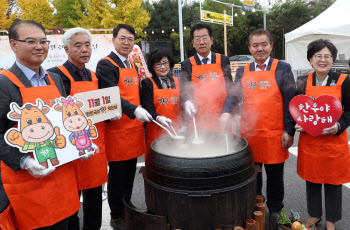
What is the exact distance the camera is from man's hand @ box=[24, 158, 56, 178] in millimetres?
1554

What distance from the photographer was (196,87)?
10.4 feet

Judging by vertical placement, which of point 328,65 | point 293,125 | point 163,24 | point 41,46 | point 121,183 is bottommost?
point 121,183

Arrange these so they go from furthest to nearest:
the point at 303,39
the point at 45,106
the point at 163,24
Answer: the point at 163,24 < the point at 303,39 < the point at 45,106

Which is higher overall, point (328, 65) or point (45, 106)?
point (328, 65)

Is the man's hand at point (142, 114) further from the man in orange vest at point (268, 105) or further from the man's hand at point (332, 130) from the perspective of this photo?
the man's hand at point (332, 130)

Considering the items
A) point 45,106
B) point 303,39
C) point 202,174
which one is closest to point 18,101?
point 45,106

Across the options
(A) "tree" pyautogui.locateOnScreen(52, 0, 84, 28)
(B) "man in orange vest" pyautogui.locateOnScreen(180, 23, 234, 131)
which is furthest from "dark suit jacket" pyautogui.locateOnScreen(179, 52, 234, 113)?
(A) "tree" pyautogui.locateOnScreen(52, 0, 84, 28)

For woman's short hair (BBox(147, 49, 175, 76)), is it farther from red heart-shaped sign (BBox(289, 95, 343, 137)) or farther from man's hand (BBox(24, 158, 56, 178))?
man's hand (BBox(24, 158, 56, 178))

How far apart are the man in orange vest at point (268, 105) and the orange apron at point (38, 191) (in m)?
1.84

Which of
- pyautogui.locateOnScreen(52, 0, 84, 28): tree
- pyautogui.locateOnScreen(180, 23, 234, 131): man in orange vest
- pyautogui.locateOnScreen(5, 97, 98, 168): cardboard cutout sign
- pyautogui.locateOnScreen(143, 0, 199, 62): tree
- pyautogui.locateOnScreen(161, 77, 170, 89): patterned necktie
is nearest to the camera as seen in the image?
pyautogui.locateOnScreen(5, 97, 98, 168): cardboard cutout sign

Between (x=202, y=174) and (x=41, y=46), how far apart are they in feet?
4.55

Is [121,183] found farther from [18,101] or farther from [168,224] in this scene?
[18,101]

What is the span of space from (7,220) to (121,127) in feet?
4.37

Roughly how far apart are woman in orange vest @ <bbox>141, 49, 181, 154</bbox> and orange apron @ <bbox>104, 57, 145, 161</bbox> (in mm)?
133
